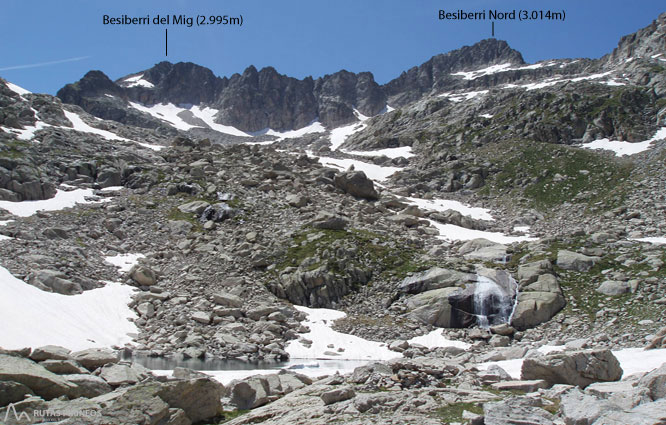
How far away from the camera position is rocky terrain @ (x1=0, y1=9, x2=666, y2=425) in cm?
1238

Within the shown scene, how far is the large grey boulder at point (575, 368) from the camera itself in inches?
534

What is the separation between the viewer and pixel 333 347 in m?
28.2

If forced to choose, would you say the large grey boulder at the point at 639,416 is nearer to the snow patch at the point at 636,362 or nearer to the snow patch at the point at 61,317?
the snow patch at the point at 636,362

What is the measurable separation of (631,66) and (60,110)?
431ft

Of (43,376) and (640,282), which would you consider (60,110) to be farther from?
(640,282)

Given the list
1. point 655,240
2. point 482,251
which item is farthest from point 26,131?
point 655,240

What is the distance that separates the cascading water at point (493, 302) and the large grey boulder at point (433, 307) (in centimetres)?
165

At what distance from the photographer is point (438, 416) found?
10242 mm

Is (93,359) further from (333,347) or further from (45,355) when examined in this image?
(333,347)

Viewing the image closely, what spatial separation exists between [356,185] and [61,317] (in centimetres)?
3935

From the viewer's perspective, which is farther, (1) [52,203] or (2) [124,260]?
(1) [52,203]

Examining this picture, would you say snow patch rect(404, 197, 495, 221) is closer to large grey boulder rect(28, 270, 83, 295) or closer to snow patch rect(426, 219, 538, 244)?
snow patch rect(426, 219, 538, 244)

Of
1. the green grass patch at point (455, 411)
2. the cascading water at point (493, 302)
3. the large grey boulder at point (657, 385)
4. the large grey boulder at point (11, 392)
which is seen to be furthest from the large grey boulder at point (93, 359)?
the cascading water at point (493, 302)

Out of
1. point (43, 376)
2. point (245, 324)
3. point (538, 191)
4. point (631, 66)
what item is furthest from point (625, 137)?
point (43, 376)
